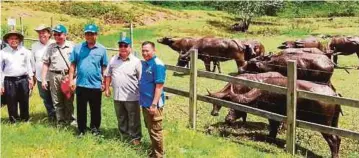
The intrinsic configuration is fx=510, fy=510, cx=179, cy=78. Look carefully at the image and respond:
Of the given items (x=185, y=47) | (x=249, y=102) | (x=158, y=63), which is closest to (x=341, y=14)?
(x=185, y=47)

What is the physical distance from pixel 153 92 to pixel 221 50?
12283mm

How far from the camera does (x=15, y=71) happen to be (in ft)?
25.7

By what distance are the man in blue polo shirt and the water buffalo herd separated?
3032mm

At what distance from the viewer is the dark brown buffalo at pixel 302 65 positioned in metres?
13.2

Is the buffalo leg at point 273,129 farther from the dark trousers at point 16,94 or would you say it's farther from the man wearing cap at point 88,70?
the dark trousers at point 16,94

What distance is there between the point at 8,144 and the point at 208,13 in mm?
43182

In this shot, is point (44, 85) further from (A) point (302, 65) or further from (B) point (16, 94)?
(A) point (302, 65)

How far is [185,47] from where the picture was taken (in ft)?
65.7

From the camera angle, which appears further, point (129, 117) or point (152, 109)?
point (129, 117)

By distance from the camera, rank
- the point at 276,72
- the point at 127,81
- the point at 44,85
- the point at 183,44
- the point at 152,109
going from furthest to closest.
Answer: the point at 183,44, the point at 276,72, the point at 44,85, the point at 127,81, the point at 152,109

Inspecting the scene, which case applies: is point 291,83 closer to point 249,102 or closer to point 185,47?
point 249,102

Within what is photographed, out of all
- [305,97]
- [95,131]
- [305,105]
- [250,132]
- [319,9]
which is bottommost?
[250,132]

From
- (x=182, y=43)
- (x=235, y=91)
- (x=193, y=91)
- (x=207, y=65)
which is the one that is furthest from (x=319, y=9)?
(x=193, y=91)

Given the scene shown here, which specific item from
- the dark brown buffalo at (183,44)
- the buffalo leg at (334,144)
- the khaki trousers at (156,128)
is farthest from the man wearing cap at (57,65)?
the dark brown buffalo at (183,44)
